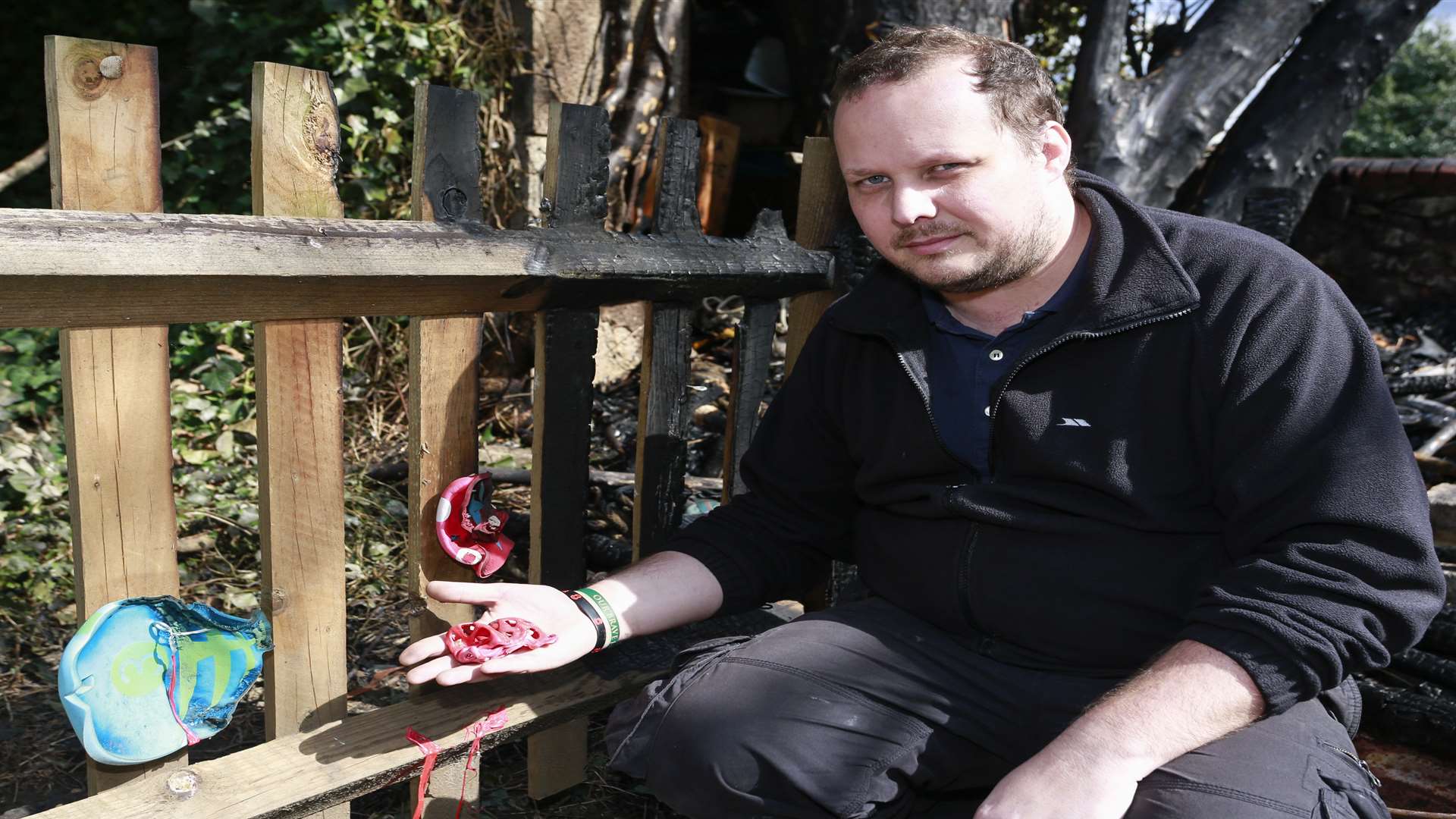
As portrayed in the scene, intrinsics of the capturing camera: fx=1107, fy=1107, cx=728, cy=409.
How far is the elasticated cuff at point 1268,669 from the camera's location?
158 cm

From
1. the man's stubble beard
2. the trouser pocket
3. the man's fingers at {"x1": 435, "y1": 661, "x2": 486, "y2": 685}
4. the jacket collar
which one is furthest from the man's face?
the man's fingers at {"x1": 435, "y1": 661, "x2": 486, "y2": 685}

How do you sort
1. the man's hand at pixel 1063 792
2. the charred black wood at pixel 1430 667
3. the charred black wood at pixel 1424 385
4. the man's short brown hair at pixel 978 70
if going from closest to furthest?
the man's hand at pixel 1063 792 < the man's short brown hair at pixel 978 70 < the charred black wood at pixel 1430 667 < the charred black wood at pixel 1424 385

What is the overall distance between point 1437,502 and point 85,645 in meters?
3.79

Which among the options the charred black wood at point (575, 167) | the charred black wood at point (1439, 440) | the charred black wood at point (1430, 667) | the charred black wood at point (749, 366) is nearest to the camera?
the charred black wood at point (575, 167)

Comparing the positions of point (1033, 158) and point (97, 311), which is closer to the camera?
point (97, 311)

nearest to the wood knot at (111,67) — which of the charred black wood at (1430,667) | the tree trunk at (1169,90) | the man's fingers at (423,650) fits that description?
the man's fingers at (423,650)

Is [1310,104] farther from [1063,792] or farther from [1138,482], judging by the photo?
[1063,792]

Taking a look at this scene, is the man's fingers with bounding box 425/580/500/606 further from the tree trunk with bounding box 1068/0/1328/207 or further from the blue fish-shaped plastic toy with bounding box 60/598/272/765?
the tree trunk with bounding box 1068/0/1328/207

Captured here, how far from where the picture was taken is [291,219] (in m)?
1.81

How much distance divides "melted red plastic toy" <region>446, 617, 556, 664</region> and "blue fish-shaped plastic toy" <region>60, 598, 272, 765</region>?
14.7 inches

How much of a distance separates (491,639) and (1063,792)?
978mm

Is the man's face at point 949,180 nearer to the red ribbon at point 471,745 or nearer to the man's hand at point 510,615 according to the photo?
the man's hand at point 510,615

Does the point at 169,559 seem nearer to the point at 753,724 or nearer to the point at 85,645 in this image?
the point at 85,645

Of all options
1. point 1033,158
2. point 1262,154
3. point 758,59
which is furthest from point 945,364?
point 758,59
